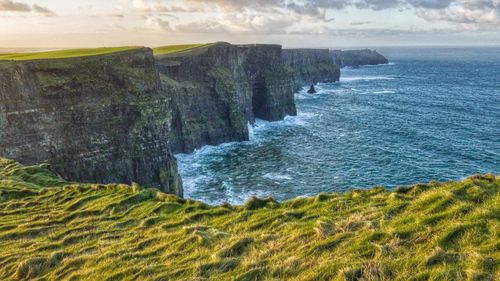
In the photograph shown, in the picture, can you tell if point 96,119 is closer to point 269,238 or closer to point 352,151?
point 269,238

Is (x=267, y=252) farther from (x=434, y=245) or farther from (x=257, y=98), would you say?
(x=257, y=98)

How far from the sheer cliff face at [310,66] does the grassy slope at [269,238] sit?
142 meters

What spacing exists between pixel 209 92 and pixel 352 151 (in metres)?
31.6

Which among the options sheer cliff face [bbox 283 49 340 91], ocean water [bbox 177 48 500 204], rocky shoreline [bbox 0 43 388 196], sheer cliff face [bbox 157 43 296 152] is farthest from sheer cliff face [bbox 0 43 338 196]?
sheer cliff face [bbox 283 49 340 91]

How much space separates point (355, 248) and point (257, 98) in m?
94.7

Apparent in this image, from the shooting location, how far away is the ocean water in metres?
54.3

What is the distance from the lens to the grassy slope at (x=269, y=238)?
9.45m

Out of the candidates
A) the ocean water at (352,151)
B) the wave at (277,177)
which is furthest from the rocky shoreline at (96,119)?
the wave at (277,177)

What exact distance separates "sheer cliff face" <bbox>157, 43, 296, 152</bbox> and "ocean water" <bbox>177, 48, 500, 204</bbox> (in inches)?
142

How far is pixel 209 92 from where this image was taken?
80.3 m

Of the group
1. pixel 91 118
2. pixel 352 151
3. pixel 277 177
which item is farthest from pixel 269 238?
pixel 352 151

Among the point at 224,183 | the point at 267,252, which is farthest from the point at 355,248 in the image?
the point at 224,183

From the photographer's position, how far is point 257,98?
104125mm

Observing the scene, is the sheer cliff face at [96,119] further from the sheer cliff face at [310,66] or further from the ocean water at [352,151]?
the sheer cliff face at [310,66]
